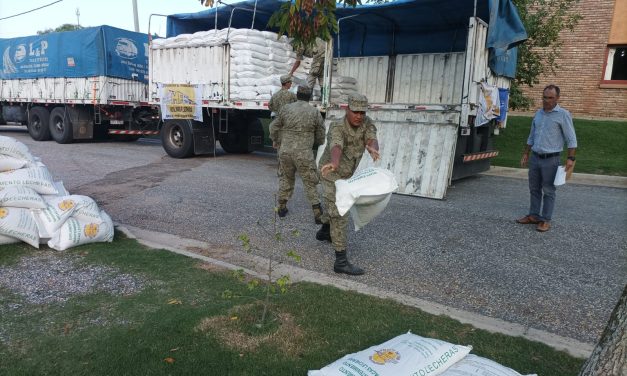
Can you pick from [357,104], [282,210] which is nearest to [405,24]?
[282,210]

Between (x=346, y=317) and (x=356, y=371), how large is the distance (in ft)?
3.10

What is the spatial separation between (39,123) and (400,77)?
41.6ft

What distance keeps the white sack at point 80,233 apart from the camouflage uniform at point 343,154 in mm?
2299

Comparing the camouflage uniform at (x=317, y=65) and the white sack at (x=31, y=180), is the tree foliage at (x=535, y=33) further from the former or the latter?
the white sack at (x=31, y=180)

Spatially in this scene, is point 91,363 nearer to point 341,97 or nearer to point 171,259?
point 171,259

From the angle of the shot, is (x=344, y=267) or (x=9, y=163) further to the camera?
(x=9, y=163)

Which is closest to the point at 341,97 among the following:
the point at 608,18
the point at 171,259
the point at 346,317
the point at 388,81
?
the point at 388,81

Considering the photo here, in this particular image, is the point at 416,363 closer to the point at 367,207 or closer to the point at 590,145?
the point at 367,207

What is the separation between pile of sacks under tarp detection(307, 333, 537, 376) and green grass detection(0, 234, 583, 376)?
36cm

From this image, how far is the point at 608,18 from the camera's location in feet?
48.7

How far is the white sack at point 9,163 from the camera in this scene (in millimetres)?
4734

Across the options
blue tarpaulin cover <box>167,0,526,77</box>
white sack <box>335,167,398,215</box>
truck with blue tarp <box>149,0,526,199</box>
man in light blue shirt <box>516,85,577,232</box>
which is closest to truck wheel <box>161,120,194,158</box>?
truck with blue tarp <box>149,0,526,199</box>

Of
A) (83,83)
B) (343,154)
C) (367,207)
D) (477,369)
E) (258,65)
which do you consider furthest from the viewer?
(83,83)

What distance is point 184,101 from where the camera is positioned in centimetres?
1103
